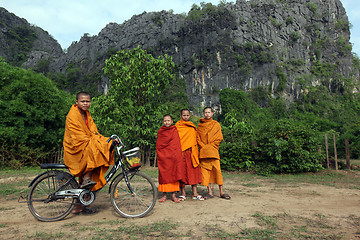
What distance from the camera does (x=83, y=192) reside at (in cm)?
322

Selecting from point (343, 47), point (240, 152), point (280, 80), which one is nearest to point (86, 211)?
point (240, 152)

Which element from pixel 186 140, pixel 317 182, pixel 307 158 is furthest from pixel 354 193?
pixel 186 140

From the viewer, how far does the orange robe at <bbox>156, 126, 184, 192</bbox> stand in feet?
13.9

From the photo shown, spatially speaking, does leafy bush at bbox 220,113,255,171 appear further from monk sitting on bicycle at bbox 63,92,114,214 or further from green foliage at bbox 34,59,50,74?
green foliage at bbox 34,59,50,74

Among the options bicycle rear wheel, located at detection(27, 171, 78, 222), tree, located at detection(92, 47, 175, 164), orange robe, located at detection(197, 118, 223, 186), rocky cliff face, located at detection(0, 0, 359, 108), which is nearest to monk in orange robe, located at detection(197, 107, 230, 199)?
orange robe, located at detection(197, 118, 223, 186)

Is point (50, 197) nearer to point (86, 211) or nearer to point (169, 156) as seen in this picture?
point (86, 211)

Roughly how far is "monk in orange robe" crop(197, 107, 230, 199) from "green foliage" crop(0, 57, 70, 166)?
→ 11249mm

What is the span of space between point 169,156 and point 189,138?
61 cm

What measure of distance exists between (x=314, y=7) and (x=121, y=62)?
252ft

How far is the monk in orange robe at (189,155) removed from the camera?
4.44 metres

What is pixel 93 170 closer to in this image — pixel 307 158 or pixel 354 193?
pixel 354 193

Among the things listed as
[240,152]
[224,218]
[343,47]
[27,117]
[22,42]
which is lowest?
[224,218]

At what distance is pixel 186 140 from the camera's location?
4.61 metres

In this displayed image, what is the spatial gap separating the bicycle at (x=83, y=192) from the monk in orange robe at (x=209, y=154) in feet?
4.51
